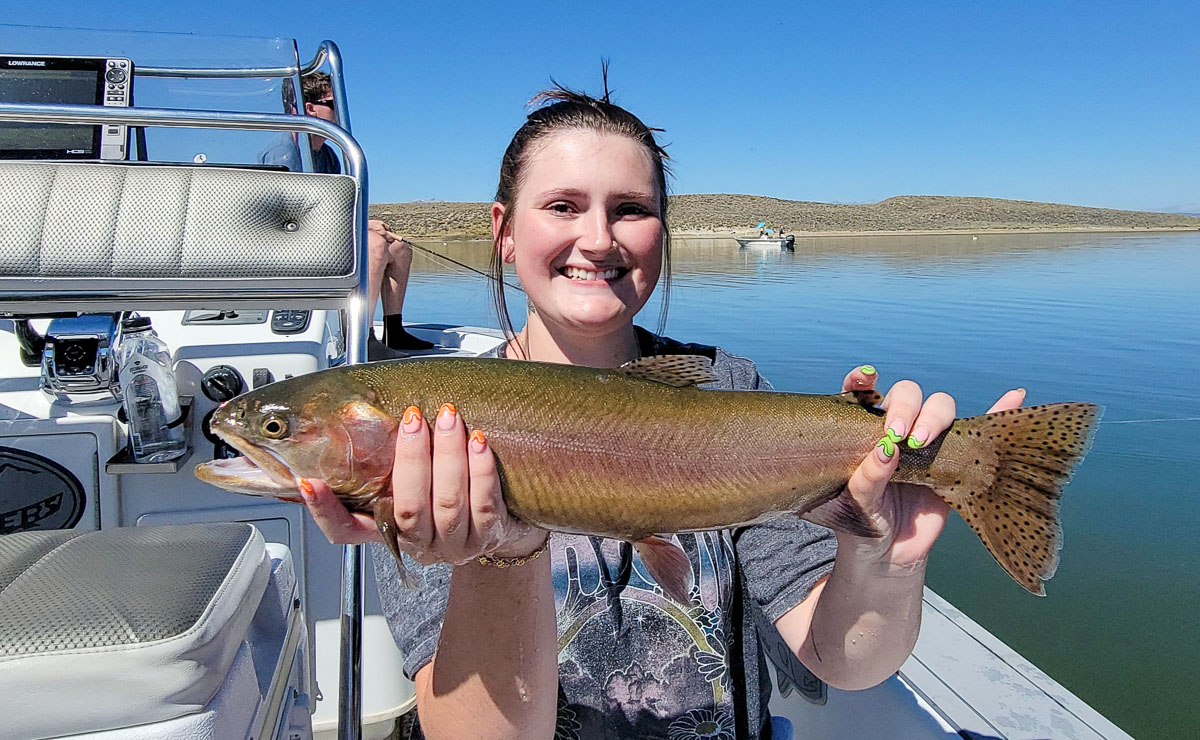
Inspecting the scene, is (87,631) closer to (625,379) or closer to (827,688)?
(625,379)

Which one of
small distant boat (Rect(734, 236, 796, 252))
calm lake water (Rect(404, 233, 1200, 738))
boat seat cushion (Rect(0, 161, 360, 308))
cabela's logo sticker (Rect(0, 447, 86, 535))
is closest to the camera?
boat seat cushion (Rect(0, 161, 360, 308))

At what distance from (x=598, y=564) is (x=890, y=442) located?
991 mm

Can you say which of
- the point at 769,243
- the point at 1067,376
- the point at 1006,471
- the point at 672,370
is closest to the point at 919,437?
the point at 1006,471

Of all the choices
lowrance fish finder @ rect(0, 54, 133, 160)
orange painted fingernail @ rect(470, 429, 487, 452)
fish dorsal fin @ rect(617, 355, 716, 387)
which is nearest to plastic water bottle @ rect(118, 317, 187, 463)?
lowrance fish finder @ rect(0, 54, 133, 160)

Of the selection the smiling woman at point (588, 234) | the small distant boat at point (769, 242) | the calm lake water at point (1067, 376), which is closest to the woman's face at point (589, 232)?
the smiling woman at point (588, 234)

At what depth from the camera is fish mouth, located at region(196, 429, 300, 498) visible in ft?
6.30

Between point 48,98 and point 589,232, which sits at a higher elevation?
point 48,98

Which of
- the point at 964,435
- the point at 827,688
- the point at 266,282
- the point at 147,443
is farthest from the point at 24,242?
the point at 827,688

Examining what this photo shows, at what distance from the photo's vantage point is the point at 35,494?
332 centimetres

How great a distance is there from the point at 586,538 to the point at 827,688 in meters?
1.65

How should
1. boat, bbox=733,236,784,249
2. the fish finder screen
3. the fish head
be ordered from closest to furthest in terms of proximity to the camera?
the fish head < the fish finder screen < boat, bbox=733,236,784,249

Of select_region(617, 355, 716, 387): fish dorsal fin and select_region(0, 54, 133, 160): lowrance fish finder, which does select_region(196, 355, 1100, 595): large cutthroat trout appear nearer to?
select_region(617, 355, 716, 387): fish dorsal fin

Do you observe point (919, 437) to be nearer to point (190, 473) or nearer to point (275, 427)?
point (275, 427)

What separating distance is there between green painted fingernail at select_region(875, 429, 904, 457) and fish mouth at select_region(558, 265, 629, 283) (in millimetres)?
1070
